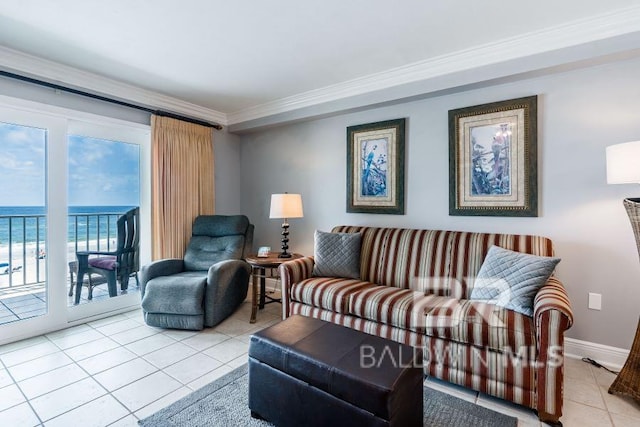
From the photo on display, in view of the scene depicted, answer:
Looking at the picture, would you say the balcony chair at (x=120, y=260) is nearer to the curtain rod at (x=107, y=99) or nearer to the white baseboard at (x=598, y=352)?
the curtain rod at (x=107, y=99)

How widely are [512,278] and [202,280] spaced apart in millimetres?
2499

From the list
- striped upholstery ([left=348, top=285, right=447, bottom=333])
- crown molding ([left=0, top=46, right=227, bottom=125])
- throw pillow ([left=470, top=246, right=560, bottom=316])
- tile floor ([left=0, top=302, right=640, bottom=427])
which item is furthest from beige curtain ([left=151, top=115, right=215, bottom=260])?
throw pillow ([left=470, top=246, right=560, bottom=316])

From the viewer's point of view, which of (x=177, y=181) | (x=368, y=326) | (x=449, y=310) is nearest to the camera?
(x=449, y=310)

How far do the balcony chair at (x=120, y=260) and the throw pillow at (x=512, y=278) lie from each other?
11.2 feet

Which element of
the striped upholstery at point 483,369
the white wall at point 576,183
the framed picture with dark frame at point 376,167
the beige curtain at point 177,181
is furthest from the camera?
the beige curtain at point 177,181

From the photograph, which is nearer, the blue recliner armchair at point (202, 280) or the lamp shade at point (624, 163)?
the lamp shade at point (624, 163)

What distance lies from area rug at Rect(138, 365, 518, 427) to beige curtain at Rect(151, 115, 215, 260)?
2059mm

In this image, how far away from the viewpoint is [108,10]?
2051mm

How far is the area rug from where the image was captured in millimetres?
1705

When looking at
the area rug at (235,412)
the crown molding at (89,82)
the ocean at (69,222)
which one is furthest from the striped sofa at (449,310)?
the crown molding at (89,82)

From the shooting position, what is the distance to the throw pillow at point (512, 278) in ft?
6.25

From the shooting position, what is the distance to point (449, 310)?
6.63 ft

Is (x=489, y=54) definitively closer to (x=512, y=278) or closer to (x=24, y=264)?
(x=512, y=278)

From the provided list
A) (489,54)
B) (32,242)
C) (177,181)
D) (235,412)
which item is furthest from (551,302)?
(32,242)
